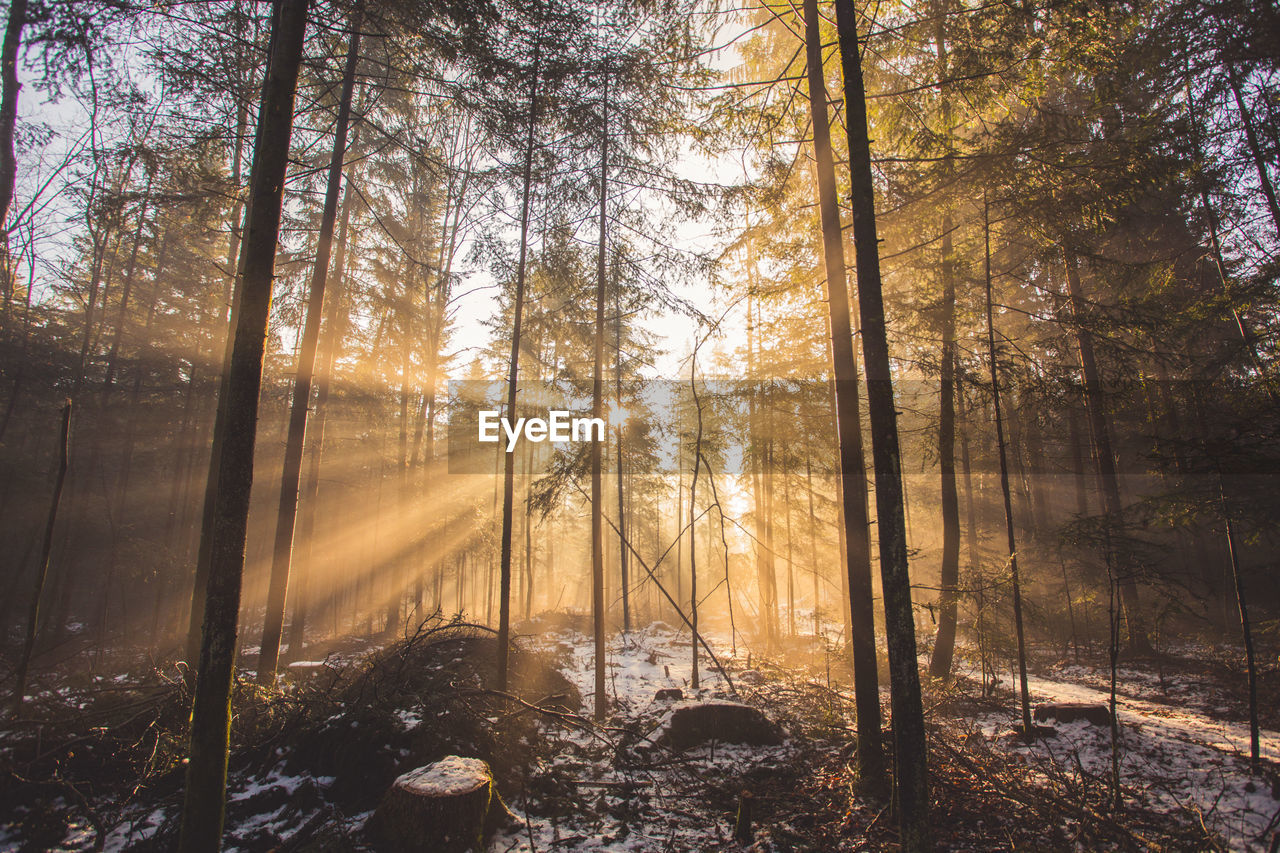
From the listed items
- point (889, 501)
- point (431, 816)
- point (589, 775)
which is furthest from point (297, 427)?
point (889, 501)

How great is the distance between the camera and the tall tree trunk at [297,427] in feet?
26.9

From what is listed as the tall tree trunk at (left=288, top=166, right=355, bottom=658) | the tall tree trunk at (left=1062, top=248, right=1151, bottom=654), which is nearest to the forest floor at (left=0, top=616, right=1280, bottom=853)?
the tall tree trunk at (left=1062, top=248, right=1151, bottom=654)

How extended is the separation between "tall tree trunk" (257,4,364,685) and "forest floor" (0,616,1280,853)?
1.38 metres

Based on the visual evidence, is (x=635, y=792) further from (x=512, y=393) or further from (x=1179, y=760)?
(x=1179, y=760)

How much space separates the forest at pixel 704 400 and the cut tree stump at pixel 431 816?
3cm

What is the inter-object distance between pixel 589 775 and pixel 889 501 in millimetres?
5468

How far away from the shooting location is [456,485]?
68.5 feet

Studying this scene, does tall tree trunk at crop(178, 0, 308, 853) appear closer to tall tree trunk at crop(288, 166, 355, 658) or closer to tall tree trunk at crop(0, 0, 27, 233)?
tall tree trunk at crop(0, 0, 27, 233)

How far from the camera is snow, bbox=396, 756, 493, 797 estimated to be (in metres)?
4.44

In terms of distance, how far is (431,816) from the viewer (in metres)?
4.38

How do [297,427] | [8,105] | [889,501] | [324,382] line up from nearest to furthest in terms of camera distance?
[889,501], [8,105], [297,427], [324,382]

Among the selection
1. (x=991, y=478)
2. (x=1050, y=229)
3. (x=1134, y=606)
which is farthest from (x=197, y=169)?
(x=991, y=478)

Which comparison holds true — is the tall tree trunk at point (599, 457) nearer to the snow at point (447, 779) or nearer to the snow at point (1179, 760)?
the snow at point (447, 779)

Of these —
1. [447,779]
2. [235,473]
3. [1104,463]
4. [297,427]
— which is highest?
[297,427]
